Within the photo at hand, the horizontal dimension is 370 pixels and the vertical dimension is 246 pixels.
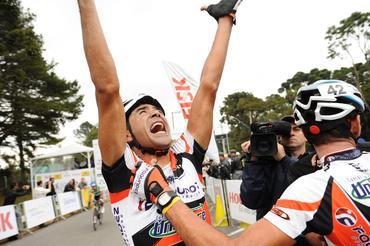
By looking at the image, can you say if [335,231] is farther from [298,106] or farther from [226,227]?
[226,227]

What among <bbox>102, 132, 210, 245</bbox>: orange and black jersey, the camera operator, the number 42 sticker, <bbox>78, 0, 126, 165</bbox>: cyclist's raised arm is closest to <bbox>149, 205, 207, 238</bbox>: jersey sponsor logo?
<bbox>102, 132, 210, 245</bbox>: orange and black jersey

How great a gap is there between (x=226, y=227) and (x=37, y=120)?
23.5 m

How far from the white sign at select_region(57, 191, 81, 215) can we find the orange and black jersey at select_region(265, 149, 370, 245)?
589 inches

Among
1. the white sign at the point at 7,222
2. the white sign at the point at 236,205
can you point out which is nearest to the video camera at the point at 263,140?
the white sign at the point at 236,205

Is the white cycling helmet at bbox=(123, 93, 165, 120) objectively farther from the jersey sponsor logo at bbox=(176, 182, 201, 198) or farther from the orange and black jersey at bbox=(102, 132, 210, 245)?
the jersey sponsor logo at bbox=(176, 182, 201, 198)

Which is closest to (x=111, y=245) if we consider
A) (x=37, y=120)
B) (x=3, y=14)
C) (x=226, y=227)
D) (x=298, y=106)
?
(x=226, y=227)

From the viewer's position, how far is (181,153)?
2.02 metres

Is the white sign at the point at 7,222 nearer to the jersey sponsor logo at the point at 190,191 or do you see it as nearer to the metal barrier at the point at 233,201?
the metal barrier at the point at 233,201

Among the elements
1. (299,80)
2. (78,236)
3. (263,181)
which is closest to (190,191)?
→ (263,181)

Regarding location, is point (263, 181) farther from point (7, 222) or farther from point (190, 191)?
point (7, 222)

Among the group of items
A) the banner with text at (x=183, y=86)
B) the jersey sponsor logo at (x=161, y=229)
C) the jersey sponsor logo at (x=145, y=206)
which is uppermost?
the banner with text at (x=183, y=86)

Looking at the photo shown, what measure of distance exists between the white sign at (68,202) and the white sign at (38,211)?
949mm

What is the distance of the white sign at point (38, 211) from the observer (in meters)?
11.9

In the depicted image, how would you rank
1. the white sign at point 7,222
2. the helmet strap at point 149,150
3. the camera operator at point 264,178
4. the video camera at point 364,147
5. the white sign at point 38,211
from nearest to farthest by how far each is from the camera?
1. the helmet strap at point 149,150
2. the video camera at point 364,147
3. the camera operator at point 264,178
4. the white sign at point 7,222
5. the white sign at point 38,211
